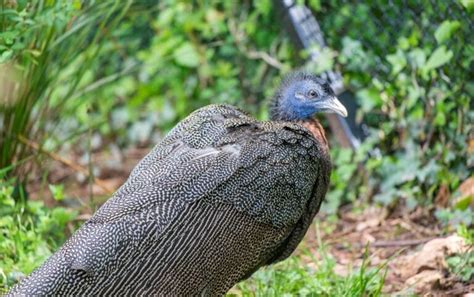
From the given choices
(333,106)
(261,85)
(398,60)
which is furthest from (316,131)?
(261,85)

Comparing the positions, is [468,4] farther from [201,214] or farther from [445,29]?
A: [201,214]

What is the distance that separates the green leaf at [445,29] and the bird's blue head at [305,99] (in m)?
1.16

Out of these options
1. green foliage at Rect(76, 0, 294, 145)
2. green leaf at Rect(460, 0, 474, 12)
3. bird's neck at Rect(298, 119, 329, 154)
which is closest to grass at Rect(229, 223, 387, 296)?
bird's neck at Rect(298, 119, 329, 154)

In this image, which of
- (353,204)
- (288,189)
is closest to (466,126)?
(353,204)

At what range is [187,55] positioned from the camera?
29.7ft

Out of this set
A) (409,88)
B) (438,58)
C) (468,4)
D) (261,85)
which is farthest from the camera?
(261,85)

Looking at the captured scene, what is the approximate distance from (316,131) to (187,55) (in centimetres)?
337

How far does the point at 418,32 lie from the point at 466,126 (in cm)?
73

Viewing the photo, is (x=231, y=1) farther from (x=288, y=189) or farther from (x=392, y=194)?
(x=288, y=189)

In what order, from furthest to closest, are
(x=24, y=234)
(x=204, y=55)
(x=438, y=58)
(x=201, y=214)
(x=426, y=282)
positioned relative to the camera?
1. (x=204, y=55)
2. (x=438, y=58)
3. (x=24, y=234)
4. (x=426, y=282)
5. (x=201, y=214)

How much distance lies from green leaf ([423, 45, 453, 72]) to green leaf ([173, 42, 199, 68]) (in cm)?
261

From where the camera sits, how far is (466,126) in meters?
7.21

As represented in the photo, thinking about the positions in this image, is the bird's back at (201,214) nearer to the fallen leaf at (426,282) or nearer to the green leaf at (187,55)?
the fallen leaf at (426,282)

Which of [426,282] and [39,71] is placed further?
[39,71]
